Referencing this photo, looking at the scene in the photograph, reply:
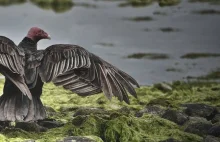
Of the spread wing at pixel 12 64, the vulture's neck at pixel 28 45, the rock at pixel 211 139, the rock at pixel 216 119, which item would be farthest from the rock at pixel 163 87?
the spread wing at pixel 12 64

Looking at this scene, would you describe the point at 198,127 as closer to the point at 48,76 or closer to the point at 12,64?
the point at 48,76

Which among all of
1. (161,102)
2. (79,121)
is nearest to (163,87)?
(161,102)

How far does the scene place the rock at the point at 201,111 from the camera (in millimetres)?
7766

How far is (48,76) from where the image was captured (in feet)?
19.5

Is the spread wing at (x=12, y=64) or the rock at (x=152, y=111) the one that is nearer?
the spread wing at (x=12, y=64)

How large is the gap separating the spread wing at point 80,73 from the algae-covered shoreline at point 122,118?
403 mm

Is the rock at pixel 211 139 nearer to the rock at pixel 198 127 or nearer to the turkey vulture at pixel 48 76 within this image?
the rock at pixel 198 127

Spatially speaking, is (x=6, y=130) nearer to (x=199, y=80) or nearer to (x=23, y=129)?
(x=23, y=129)

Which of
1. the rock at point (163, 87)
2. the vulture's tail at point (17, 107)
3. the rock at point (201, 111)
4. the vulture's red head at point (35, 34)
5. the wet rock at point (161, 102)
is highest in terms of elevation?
the vulture's red head at point (35, 34)

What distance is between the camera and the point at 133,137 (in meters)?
6.39

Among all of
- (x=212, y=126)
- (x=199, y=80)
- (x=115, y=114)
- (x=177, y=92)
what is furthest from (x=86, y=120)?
(x=199, y=80)

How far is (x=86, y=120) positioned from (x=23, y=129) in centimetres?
56

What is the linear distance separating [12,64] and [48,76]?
308 millimetres

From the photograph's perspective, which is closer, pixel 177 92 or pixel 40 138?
pixel 40 138
